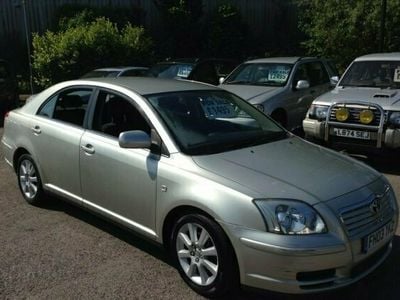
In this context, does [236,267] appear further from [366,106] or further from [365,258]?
[366,106]

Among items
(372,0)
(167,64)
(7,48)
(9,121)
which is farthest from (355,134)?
(7,48)

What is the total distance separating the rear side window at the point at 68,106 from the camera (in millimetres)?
4918

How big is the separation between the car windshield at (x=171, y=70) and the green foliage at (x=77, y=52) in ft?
10.7

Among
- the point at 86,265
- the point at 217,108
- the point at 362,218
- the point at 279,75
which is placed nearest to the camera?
the point at 362,218

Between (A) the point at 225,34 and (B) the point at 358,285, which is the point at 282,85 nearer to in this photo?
(B) the point at 358,285

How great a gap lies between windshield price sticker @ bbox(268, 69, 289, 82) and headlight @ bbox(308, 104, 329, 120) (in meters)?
1.63

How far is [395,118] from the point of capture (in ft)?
22.4

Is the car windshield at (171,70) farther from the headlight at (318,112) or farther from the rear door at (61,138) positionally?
the rear door at (61,138)

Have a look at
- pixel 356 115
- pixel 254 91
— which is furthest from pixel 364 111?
pixel 254 91

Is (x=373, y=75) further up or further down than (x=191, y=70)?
further up

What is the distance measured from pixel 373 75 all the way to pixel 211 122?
4742 millimetres

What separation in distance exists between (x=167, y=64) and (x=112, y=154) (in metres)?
7.84

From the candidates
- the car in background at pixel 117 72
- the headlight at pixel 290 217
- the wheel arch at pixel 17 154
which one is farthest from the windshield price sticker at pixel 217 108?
the car in background at pixel 117 72

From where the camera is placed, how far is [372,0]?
49.0 ft
